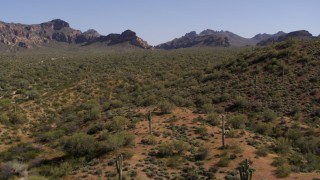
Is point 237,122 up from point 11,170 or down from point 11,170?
up

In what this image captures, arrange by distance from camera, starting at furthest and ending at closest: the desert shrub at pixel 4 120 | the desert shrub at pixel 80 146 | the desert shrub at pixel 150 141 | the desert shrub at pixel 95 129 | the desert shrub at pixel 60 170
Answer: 1. the desert shrub at pixel 4 120
2. the desert shrub at pixel 95 129
3. the desert shrub at pixel 150 141
4. the desert shrub at pixel 80 146
5. the desert shrub at pixel 60 170

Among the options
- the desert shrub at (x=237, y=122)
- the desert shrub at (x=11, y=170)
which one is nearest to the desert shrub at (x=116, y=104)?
the desert shrub at (x=237, y=122)

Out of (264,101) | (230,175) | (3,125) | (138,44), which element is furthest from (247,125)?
(138,44)

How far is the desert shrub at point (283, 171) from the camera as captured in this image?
20031 mm

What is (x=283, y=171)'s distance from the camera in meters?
20.2

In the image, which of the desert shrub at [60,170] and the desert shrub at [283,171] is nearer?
the desert shrub at [283,171]

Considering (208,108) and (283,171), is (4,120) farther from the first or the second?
(283,171)

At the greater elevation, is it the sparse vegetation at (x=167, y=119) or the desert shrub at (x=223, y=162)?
the sparse vegetation at (x=167, y=119)

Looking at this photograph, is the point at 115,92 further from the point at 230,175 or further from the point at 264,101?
the point at 230,175

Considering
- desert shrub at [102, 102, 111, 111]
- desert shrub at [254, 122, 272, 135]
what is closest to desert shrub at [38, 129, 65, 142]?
desert shrub at [102, 102, 111, 111]

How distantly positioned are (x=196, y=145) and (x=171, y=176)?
5169mm

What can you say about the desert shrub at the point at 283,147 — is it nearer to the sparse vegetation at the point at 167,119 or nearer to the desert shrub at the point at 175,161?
the sparse vegetation at the point at 167,119

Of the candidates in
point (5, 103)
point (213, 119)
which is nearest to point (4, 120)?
point (5, 103)

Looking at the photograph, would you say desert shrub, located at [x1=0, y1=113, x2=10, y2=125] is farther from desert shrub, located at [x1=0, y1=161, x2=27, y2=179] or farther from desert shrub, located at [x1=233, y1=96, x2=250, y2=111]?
desert shrub, located at [x1=233, y1=96, x2=250, y2=111]
